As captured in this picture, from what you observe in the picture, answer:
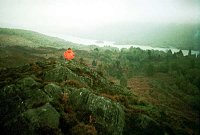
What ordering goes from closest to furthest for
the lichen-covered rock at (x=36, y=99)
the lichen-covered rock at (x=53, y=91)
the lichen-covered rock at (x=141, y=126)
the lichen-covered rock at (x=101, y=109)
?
the lichen-covered rock at (x=36, y=99)
the lichen-covered rock at (x=101, y=109)
the lichen-covered rock at (x=141, y=126)
the lichen-covered rock at (x=53, y=91)

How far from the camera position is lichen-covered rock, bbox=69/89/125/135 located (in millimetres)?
28641

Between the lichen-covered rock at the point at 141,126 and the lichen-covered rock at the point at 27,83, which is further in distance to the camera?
the lichen-covered rock at the point at 27,83

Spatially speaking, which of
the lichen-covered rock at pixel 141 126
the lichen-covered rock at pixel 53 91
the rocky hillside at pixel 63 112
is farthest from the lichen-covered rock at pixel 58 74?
the lichen-covered rock at pixel 141 126

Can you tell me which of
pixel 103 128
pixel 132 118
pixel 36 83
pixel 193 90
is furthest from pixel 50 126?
pixel 193 90

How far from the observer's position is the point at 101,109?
29453 mm

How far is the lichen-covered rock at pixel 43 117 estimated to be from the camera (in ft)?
82.3

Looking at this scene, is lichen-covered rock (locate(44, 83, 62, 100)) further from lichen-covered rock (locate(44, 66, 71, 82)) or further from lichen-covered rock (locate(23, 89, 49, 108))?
lichen-covered rock (locate(44, 66, 71, 82))

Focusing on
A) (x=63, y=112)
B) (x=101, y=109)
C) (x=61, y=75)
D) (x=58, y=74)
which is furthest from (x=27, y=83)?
(x=101, y=109)

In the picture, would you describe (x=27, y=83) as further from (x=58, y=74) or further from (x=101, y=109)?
(x=101, y=109)

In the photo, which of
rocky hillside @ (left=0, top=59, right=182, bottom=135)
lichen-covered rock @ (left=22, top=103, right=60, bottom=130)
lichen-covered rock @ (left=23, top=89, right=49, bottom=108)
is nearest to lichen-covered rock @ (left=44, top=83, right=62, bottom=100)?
rocky hillside @ (left=0, top=59, right=182, bottom=135)

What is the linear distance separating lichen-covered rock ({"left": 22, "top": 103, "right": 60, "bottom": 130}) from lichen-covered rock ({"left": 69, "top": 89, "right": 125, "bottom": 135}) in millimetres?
4311

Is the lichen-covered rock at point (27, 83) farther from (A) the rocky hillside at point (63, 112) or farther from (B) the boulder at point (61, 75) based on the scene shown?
(B) the boulder at point (61, 75)

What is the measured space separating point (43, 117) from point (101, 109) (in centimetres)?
718

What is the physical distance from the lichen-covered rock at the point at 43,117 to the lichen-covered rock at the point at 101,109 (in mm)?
4311
